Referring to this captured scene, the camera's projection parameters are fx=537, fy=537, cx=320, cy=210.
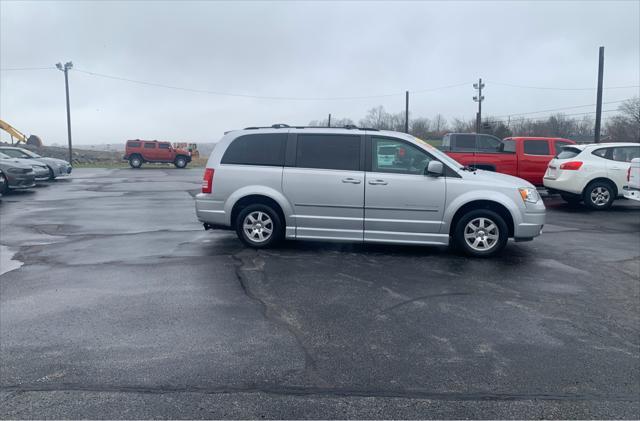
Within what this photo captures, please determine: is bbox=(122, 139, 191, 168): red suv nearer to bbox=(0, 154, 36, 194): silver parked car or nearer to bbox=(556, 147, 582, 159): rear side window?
bbox=(0, 154, 36, 194): silver parked car

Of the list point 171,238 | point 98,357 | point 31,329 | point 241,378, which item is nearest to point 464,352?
point 241,378

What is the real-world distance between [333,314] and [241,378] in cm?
159

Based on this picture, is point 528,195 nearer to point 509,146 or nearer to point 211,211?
point 211,211

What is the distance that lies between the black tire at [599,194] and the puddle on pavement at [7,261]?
12548 mm

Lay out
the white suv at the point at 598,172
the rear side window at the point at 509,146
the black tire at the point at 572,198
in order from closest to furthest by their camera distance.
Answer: the white suv at the point at 598,172 → the black tire at the point at 572,198 → the rear side window at the point at 509,146

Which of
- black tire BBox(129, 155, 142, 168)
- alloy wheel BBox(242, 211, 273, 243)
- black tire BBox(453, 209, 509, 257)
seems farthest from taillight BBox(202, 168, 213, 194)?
black tire BBox(129, 155, 142, 168)

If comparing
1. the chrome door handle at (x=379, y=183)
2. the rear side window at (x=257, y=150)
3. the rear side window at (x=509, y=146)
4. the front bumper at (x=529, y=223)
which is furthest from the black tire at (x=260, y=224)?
the rear side window at (x=509, y=146)

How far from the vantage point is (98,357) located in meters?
4.20

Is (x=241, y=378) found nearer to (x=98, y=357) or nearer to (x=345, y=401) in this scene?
(x=345, y=401)

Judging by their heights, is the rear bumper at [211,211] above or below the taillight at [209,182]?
below

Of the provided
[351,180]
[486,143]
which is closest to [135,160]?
[486,143]

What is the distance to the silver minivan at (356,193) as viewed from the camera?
780 cm

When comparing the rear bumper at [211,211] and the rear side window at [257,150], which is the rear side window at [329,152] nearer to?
the rear side window at [257,150]

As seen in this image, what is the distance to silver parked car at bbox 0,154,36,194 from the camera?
17.3m
